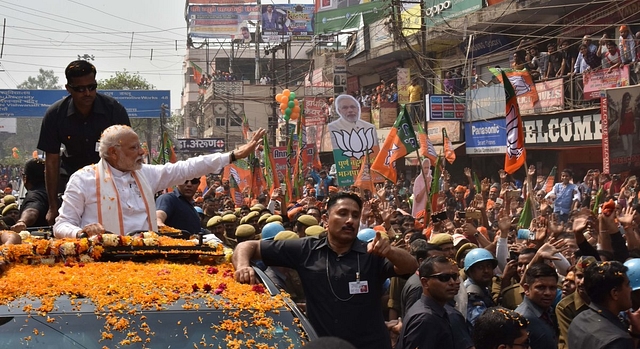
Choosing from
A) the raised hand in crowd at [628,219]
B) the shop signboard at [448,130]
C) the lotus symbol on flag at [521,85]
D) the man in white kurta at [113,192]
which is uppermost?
the lotus symbol on flag at [521,85]

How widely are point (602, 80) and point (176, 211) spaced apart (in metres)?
13.8

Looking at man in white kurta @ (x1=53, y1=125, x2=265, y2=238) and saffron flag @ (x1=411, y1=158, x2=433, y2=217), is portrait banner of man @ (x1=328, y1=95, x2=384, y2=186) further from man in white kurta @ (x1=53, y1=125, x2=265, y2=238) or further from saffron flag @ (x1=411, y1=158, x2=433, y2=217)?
man in white kurta @ (x1=53, y1=125, x2=265, y2=238)

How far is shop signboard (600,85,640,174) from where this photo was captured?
16.0m

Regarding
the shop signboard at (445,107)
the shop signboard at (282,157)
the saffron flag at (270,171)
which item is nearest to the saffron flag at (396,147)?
the saffron flag at (270,171)

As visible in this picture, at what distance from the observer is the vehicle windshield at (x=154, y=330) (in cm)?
363

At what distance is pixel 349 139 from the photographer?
15711 millimetres

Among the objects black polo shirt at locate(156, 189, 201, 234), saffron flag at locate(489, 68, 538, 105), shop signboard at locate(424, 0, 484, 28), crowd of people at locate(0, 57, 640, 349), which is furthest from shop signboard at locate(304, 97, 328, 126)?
black polo shirt at locate(156, 189, 201, 234)

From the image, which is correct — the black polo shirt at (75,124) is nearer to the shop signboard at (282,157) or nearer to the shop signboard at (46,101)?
the shop signboard at (282,157)

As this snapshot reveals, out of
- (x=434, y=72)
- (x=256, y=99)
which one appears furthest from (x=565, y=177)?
(x=256, y=99)

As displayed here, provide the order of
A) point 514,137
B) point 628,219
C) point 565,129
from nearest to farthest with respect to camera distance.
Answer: point 628,219, point 514,137, point 565,129

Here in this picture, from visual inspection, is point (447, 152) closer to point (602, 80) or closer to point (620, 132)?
point (602, 80)

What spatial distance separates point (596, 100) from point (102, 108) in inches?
633

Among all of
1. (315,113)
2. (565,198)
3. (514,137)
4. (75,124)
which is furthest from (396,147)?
(315,113)

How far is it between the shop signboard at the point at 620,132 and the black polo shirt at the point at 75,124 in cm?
1139
